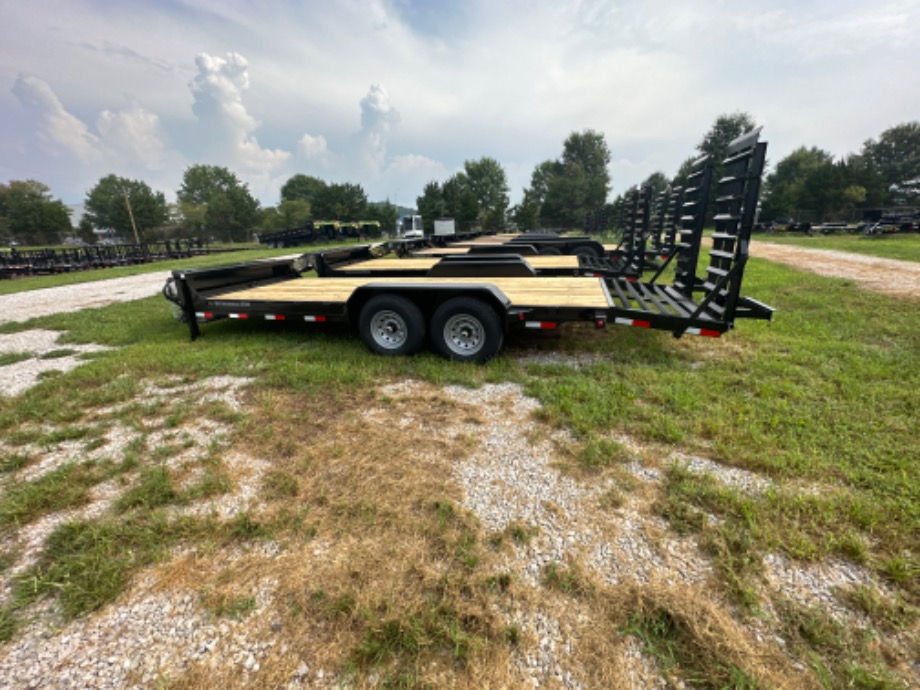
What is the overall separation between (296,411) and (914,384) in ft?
19.7

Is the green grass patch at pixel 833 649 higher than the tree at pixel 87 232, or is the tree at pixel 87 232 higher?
the tree at pixel 87 232

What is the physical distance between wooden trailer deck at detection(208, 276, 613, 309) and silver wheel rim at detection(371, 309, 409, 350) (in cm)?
43

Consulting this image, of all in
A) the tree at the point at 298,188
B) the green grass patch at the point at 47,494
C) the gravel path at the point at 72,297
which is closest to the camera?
the green grass patch at the point at 47,494

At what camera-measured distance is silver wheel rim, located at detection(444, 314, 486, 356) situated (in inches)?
178

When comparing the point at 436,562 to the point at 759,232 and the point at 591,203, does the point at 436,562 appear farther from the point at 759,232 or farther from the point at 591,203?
the point at 591,203

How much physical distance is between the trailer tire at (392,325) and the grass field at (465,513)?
398 millimetres

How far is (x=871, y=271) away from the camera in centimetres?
1063

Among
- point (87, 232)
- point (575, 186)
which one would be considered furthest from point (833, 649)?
point (87, 232)

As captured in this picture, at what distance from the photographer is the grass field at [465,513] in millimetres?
1610

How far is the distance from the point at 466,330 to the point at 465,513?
2.61 m

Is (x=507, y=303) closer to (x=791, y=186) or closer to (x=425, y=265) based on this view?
(x=425, y=265)

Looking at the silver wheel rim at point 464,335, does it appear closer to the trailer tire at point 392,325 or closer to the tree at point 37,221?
the trailer tire at point 392,325

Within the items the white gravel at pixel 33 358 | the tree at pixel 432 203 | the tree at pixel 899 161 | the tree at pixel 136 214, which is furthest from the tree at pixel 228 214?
the tree at pixel 899 161

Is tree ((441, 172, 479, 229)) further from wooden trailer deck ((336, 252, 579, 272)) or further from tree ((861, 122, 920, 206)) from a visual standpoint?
tree ((861, 122, 920, 206))
